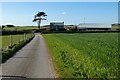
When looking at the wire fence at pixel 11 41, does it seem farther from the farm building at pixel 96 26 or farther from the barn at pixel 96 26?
the barn at pixel 96 26

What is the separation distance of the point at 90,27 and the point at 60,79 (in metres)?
158

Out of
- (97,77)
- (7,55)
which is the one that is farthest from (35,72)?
(7,55)

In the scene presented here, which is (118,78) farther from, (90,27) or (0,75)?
(90,27)

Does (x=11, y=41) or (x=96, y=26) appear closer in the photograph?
(x=11, y=41)

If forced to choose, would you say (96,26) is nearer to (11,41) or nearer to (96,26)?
(96,26)

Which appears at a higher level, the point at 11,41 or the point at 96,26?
the point at 96,26

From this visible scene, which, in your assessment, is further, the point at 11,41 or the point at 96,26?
the point at 96,26

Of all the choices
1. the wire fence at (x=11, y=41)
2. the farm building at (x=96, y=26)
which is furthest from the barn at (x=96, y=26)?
the wire fence at (x=11, y=41)

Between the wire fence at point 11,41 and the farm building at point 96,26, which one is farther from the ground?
the farm building at point 96,26

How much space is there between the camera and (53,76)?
1210 cm

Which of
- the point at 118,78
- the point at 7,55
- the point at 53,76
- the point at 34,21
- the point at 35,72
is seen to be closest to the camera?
the point at 118,78

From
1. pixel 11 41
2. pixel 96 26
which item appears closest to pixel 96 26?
pixel 96 26

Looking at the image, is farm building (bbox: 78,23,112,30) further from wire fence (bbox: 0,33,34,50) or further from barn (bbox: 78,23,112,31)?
wire fence (bbox: 0,33,34,50)

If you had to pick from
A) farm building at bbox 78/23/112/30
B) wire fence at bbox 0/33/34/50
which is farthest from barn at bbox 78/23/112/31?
wire fence at bbox 0/33/34/50
